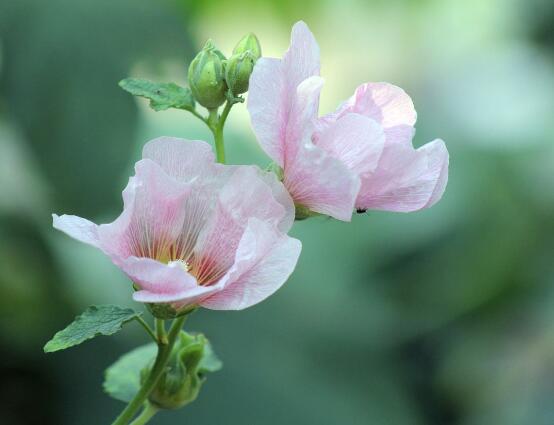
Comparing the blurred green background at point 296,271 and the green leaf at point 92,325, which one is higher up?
the green leaf at point 92,325

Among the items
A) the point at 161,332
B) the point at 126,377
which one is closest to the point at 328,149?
the point at 161,332

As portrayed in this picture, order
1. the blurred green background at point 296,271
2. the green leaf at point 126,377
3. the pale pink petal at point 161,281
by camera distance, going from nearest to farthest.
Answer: the pale pink petal at point 161,281 → the green leaf at point 126,377 → the blurred green background at point 296,271

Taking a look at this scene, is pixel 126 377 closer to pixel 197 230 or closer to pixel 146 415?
pixel 146 415

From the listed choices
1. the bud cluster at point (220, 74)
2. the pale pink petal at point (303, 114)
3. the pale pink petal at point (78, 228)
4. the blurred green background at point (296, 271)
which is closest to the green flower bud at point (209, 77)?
the bud cluster at point (220, 74)

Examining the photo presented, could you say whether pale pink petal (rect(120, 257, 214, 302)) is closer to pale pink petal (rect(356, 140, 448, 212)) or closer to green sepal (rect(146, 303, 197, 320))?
green sepal (rect(146, 303, 197, 320))

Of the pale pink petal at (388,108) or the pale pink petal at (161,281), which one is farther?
the pale pink petal at (388,108)

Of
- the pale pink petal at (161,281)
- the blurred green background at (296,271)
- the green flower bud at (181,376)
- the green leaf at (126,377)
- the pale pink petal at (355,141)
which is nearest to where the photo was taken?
the pale pink petal at (161,281)

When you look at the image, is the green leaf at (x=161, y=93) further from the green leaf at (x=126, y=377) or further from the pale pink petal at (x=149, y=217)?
the green leaf at (x=126, y=377)
